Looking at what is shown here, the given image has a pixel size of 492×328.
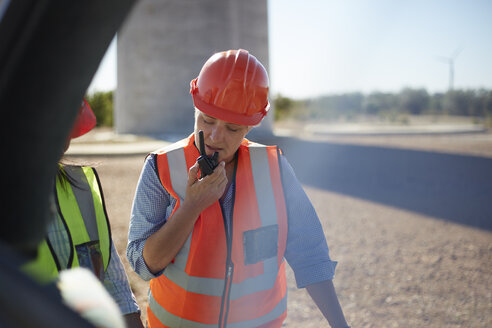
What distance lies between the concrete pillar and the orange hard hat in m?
20.0

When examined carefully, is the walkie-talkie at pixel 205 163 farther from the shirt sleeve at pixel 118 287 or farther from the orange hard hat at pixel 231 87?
the shirt sleeve at pixel 118 287

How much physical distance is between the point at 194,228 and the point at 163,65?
21309 mm

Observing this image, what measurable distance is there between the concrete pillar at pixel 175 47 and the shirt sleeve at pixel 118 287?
2029 centimetres

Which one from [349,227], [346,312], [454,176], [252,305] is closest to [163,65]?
[454,176]

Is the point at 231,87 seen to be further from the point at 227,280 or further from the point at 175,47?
the point at 175,47

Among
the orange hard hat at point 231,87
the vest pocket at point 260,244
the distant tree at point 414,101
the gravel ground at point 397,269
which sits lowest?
the gravel ground at point 397,269

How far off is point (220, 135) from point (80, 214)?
63 cm

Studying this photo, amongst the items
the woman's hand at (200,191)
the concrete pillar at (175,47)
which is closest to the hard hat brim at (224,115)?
the woman's hand at (200,191)

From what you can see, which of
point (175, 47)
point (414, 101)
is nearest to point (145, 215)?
point (175, 47)

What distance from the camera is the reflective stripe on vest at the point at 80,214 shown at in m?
1.55

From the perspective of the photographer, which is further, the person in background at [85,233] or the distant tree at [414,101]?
the distant tree at [414,101]

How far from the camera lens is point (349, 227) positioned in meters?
5.98

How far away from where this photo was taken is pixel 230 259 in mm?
Result: 1670

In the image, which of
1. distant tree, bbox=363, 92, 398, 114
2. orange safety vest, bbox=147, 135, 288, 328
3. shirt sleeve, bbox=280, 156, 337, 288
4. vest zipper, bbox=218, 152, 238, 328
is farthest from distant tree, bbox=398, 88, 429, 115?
vest zipper, bbox=218, 152, 238, 328
